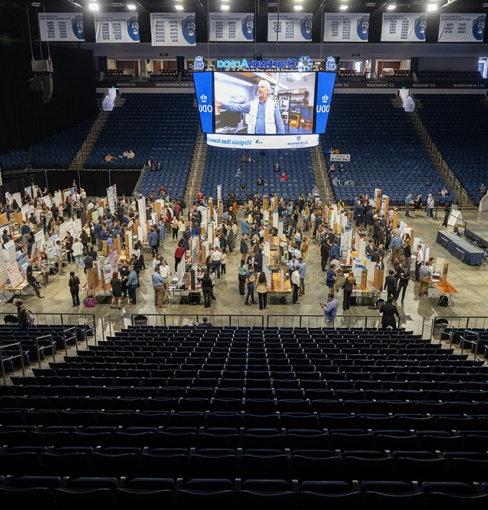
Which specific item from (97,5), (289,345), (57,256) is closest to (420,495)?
(289,345)

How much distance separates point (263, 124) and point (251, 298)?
8.88 metres

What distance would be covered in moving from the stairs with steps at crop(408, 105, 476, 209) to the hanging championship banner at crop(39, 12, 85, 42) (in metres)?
22.6

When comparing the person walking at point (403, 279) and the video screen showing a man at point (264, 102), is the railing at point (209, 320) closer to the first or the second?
the person walking at point (403, 279)

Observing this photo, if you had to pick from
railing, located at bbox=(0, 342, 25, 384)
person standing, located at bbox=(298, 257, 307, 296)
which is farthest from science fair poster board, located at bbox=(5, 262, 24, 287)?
person standing, located at bbox=(298, 257, 307, 296)

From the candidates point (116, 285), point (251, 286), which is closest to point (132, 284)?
point (116, 285)

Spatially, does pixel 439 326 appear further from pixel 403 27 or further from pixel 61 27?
pixel 61 27

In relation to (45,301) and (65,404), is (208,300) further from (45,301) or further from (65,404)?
(65,404)

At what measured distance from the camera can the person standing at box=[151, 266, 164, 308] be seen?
14.1 m

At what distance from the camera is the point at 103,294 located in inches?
590

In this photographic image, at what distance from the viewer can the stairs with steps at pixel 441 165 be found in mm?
28031

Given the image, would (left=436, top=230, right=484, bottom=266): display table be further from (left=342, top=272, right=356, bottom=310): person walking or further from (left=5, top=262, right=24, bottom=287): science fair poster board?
(left=5, top=262, right=24, bottom=287): science fair poster board

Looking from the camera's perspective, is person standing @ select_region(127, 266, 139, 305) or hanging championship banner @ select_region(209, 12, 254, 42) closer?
person standing @ select_region(127, 266, 139, 305)

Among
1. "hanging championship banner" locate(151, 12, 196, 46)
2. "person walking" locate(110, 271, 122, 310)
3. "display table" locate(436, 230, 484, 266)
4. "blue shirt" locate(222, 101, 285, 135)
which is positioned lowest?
"display table" locate(436, 230, 484, 266)

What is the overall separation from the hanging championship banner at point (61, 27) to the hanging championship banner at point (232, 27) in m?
7.36
